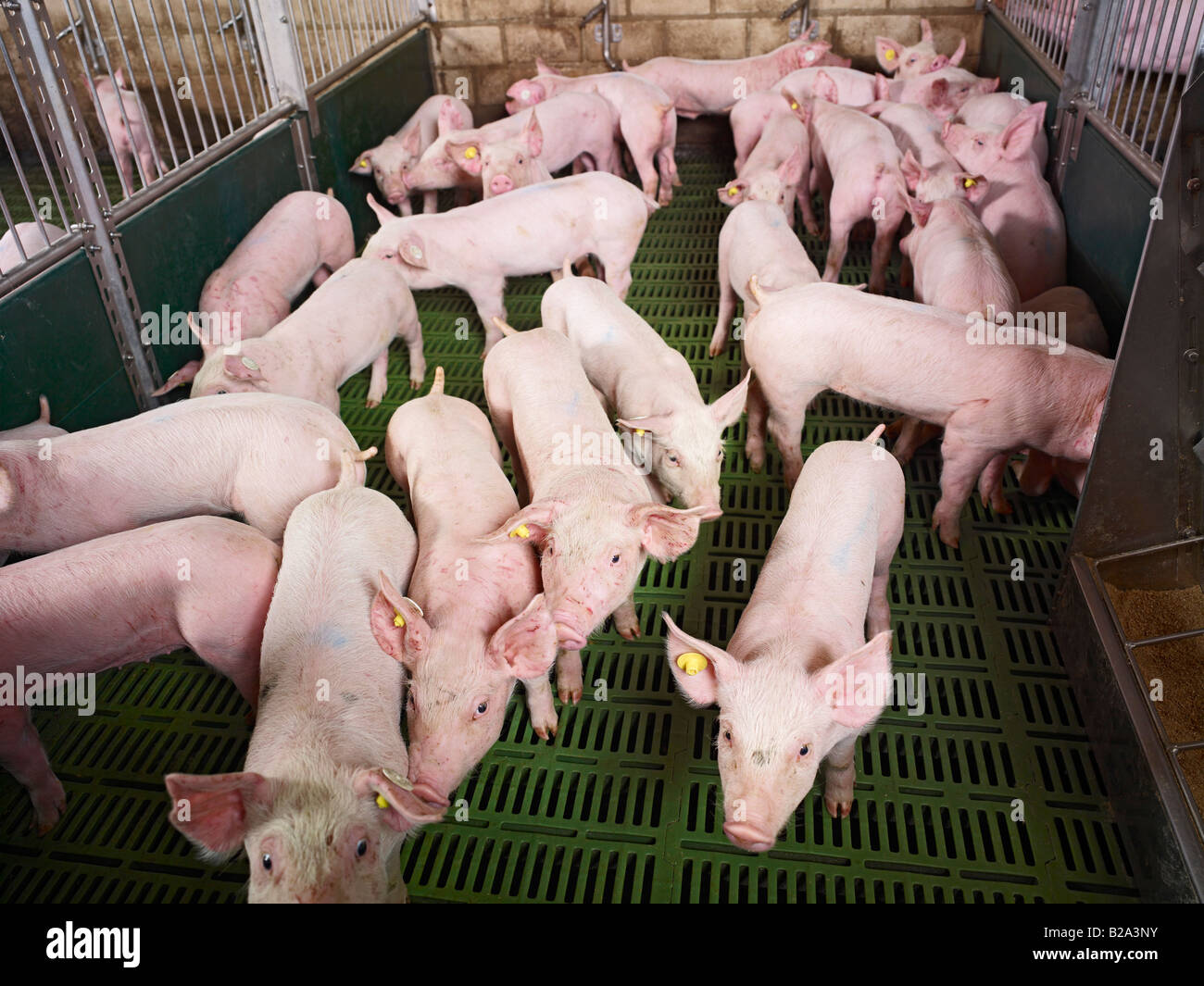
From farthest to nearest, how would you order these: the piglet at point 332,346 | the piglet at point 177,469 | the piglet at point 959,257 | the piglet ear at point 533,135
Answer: the piglet ear at point 533,135 → the piglet at point 959,257 → the piglet at point 332,346 → the piglet at point 177,469

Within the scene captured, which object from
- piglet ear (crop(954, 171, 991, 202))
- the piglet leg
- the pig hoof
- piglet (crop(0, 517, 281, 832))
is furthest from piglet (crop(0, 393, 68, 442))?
piglet ear (crop(954, 171, 991, 202))

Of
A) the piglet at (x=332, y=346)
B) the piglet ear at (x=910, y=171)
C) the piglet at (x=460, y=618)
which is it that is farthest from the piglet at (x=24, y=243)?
the piglet ear at (x=910, y=171)

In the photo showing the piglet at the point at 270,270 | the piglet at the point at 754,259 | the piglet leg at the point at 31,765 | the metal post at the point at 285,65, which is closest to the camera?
the piglet leg at the point at 31,765

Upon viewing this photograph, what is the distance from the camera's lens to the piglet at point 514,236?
4.74 meters

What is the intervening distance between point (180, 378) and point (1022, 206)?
439cm

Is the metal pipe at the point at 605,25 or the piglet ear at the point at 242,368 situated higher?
the metal pipe at the point at 605,25

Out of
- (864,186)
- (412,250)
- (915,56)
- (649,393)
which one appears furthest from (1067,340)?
(915,56)

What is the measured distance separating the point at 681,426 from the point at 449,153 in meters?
3.55

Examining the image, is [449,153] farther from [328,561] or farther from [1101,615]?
[1101,615]

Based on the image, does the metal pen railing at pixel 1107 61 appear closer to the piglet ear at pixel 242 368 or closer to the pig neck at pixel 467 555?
the pig neck at pixel 467 555

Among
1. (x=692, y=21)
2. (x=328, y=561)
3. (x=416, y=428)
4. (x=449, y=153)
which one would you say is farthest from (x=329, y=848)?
(x=692, y=21)

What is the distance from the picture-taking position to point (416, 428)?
3.29m

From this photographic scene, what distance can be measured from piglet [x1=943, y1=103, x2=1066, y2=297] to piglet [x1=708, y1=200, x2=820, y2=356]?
1.08 metres

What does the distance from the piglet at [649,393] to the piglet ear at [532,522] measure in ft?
1.55
